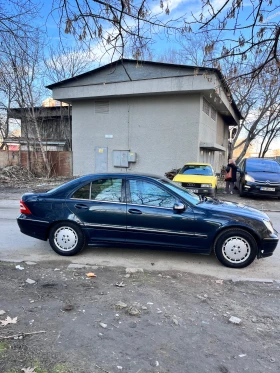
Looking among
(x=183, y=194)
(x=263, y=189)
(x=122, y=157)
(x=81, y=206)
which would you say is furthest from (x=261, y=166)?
(x=81, y=206)

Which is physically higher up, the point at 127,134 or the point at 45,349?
the point at 127,134

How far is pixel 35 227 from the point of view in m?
5.14

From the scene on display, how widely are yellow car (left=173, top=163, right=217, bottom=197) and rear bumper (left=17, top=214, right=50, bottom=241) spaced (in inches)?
265

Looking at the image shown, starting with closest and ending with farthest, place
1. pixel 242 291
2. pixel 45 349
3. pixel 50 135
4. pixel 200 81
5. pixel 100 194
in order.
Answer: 1. pixel 45 349
2. pixel 242 291
3. pixel 100 194
4. pixel 200 81
5. pixel 50 135

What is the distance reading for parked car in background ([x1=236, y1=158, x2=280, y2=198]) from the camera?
1229 centimetres

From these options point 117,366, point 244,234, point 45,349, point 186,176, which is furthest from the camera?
point 186,176

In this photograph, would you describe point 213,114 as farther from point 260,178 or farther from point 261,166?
point 260,178

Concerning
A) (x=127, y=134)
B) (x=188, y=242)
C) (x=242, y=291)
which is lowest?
(x=242, y=291)

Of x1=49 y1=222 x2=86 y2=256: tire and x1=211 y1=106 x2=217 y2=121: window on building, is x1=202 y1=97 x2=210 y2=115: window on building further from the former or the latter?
x1=49 y1=222 x2=86 y2=256: tire

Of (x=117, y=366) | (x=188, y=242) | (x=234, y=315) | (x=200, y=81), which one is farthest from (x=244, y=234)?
(x=200, y=81)

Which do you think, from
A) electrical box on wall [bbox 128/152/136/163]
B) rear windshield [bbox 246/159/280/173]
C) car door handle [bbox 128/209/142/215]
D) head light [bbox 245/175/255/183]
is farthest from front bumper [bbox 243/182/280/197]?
car door handle [bbox 128/209/142/215]

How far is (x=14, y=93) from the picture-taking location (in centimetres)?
1916

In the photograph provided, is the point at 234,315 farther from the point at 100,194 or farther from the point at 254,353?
the point at 100,194

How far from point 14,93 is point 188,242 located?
61.0ft
